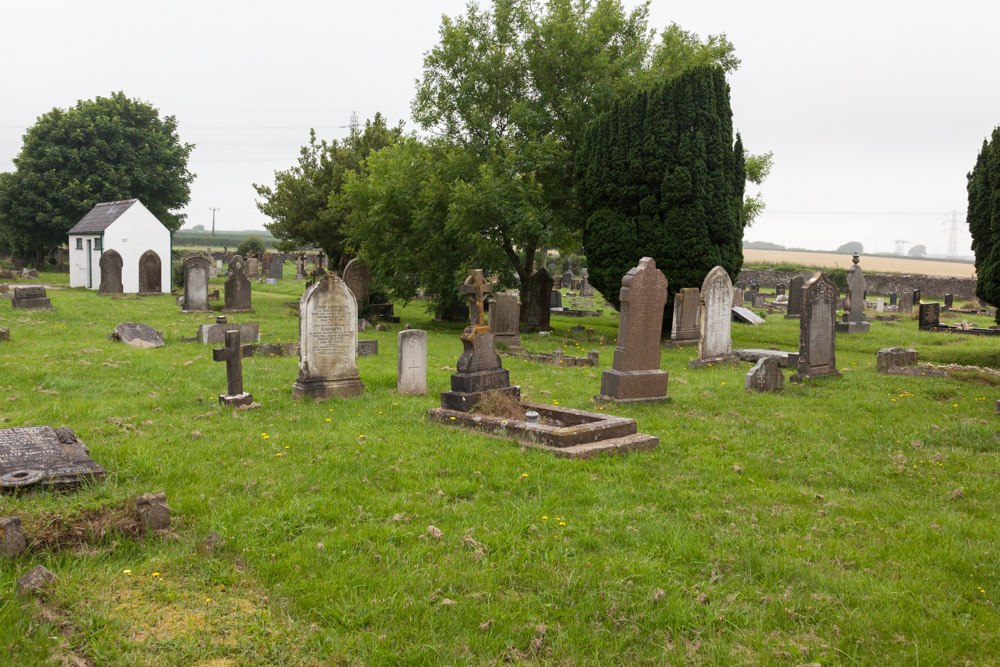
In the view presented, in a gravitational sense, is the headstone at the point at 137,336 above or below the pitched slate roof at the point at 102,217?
below

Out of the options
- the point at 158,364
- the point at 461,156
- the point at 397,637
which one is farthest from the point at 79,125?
the point at 397,637

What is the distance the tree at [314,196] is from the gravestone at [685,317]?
41.2 feet

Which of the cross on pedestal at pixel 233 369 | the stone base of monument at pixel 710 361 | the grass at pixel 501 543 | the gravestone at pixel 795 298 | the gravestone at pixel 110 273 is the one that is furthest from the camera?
the gravestone at pixel 110 273

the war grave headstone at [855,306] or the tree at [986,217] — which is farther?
the war grave headstone at [855,306]

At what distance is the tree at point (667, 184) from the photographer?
58.2 feet

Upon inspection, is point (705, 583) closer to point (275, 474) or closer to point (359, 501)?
point (359, 501)

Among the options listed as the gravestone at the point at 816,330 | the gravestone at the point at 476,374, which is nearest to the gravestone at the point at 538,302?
the gravestone at the point at 816,330

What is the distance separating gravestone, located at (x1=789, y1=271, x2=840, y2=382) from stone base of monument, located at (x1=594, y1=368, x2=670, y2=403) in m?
3.36

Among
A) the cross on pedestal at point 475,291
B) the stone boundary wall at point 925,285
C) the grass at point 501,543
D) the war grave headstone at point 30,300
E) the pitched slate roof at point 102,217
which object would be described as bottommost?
the grass at point 501,543

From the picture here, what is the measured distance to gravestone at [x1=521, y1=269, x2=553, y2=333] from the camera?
68.6 ft

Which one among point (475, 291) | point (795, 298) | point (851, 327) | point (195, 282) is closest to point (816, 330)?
point (475, 291)

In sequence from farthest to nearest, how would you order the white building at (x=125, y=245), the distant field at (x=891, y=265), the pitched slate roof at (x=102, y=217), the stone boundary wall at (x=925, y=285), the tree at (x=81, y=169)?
the distant field at (x=891, y=265) < the stone boundary wall at (x=925, y=285) < the tree at (x=81, y=169) < the pitched slate roof at (x=102, y=217) < the white building at (x=125, y=245)

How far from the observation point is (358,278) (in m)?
21.2

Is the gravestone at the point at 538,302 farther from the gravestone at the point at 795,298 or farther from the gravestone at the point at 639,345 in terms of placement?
the gravestone at the point at 795,298
